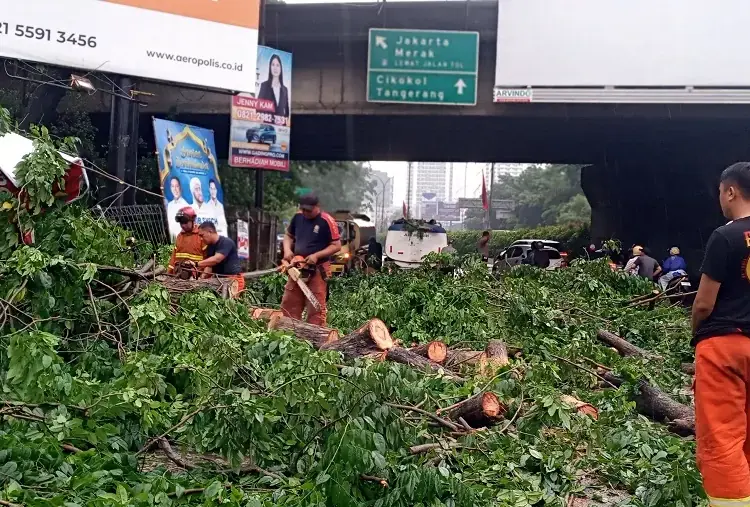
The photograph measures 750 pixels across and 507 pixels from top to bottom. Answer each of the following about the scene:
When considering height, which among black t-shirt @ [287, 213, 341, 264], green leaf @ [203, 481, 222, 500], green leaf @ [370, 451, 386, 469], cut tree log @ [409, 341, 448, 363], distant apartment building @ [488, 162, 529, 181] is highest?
distant apartment building @ [488, 162, 529, 181]

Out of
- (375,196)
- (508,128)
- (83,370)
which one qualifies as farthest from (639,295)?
(375,196)

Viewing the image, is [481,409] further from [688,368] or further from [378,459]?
[688,368]

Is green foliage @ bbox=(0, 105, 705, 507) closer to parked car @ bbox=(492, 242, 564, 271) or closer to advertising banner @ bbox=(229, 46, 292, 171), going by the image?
advertising banner @ bbox=(229, 46, 292, 171)

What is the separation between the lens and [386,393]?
11.7ft

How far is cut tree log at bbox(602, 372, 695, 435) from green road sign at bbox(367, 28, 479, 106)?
12504mm

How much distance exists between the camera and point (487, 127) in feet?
66.2

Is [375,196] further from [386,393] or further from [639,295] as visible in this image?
[386,393]

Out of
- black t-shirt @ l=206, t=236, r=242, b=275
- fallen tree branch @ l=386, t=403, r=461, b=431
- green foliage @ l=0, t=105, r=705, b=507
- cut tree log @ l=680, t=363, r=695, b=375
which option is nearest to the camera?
green foliage @ l=0, t=105, r=705, b=507

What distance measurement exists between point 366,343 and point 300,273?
1.84 metres

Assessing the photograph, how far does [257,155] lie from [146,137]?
5924mm

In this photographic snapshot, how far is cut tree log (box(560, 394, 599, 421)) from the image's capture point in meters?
4.82

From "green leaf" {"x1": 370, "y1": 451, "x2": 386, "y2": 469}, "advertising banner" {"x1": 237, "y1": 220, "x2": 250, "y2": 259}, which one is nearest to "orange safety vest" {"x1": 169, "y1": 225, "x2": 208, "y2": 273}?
"green leaf" {"x1": 370, "y1": 451, "x2": 386, "y2": 469}

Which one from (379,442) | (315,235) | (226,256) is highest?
(315,235)

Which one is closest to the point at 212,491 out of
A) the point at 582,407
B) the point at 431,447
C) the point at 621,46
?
the point at 431,447
